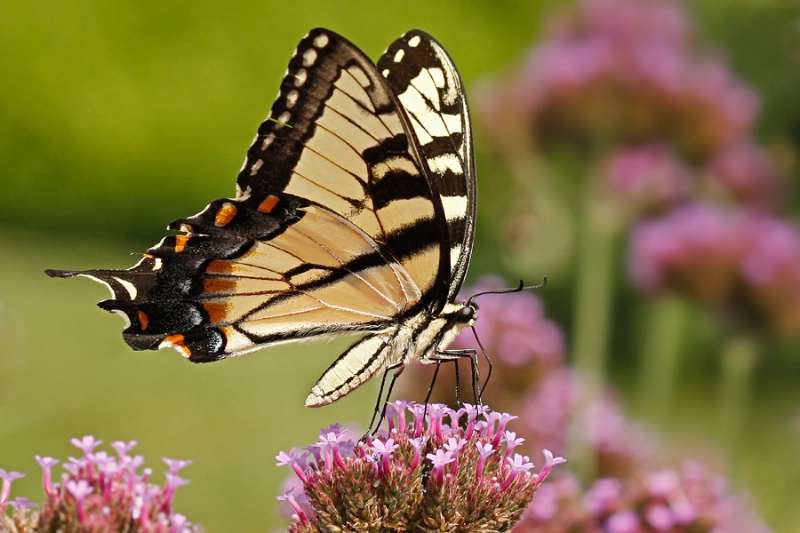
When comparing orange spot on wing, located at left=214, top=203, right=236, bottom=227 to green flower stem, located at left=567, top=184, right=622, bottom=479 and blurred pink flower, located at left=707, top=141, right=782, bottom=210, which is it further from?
blurred pink flower, located at left=707, top=141, right=782, bottom=210

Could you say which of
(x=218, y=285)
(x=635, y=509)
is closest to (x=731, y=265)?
(x=635, y=509)

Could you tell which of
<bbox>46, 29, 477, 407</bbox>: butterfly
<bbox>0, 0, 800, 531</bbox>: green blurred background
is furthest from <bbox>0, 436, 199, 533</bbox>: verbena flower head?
<bbox>0, 0, 800, 531</bbox>: green blurred background

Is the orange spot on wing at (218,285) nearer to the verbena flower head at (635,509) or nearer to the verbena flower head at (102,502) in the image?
the verbena flower head at (102,502)

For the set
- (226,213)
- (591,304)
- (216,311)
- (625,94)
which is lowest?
(216,311)

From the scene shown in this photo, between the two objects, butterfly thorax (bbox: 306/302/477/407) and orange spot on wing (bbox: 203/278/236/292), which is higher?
orange spot on wing (bbox: 203/278/236/292)

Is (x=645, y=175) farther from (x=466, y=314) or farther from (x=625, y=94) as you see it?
(x=466, y=314)

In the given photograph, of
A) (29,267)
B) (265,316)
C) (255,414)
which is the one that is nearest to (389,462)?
(265,316)
